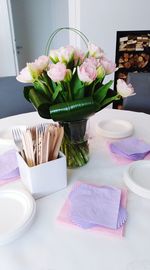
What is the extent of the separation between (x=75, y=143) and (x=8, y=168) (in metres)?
0.26

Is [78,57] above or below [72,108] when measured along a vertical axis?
above

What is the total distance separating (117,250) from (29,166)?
1.06 feet

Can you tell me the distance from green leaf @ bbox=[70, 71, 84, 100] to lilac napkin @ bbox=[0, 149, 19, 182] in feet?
1.08

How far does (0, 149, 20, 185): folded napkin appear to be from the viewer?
2.56ft

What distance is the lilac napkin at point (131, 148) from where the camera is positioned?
2.92 feet

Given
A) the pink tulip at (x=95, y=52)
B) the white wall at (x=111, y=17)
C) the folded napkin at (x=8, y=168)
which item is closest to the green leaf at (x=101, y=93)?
the pink tulip at (x=95, y=52)

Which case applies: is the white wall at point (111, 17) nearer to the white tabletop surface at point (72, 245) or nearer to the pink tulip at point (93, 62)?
the pink tulip at point (93, 62)

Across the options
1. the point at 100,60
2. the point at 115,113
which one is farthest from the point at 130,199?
the point at 115,113

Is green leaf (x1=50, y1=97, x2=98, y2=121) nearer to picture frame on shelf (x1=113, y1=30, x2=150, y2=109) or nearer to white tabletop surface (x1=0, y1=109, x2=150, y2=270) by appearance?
white tabletop surface (x1=0, y1=109, x2=150, y2=270)

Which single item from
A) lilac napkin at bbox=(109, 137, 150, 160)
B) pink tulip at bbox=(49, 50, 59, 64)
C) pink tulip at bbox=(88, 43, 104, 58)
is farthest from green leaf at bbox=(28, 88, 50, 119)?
lilac napkin at bbox=(109, 137, 150, 160)

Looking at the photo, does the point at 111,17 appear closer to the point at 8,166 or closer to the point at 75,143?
the point at 75,143

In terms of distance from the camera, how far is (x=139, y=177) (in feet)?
2.53

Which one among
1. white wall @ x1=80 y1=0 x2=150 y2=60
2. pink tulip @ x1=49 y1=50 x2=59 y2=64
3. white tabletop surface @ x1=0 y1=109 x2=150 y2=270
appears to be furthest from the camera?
white wall @ x1=80 y1=0 x2=150 y2=60

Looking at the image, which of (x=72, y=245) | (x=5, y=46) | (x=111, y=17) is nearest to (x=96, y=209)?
(x=72, y=245)
